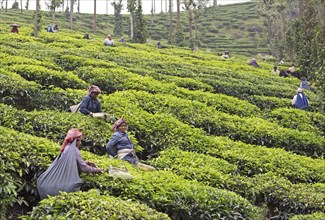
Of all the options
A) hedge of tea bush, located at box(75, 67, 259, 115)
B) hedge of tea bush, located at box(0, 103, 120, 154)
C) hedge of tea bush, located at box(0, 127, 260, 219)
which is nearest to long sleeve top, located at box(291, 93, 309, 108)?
hedge of tea bush, located at box(75, 67, 259, 115)

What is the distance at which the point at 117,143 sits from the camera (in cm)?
987

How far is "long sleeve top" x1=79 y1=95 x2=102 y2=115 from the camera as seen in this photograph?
1184 centimetres

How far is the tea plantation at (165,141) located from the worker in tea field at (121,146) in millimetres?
265

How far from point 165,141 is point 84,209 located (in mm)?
6032

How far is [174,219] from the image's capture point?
8.10m

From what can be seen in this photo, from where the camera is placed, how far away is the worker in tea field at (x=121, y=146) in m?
9.81

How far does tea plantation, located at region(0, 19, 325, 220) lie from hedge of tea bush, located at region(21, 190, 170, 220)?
0.7 inches

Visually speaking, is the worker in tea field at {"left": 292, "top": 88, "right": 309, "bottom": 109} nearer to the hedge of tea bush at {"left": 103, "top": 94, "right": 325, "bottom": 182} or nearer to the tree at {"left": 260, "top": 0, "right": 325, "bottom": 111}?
the tree at {"left": 260, "top": 0, "right": 325, "bottom": 111}

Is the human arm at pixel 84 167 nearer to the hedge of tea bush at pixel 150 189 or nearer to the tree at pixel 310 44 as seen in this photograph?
the hedge of tea bush at pixel 150 189

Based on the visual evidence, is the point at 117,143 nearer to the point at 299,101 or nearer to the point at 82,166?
the point at 82,166

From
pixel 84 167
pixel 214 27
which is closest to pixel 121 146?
pixel 84 167

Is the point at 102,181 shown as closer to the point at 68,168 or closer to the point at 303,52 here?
the point at 68,168

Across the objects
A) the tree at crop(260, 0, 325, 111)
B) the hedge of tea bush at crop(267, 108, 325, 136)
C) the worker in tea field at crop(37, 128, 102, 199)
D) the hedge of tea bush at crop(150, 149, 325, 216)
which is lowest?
the hedge of tea bush at crop(150, 149, 325, 216)

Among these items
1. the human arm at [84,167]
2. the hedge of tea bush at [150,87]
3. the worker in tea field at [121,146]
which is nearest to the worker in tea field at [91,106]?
the worker in tea field at [121,146]
